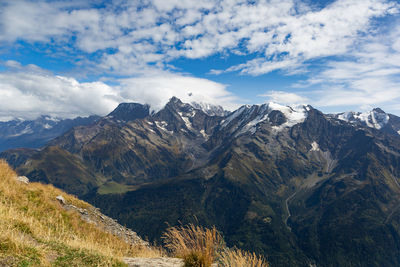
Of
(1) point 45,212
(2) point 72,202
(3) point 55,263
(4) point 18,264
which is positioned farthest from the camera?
(2) point 72,202

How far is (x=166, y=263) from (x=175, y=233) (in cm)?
119

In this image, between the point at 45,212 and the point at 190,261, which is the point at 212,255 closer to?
the point at 190,261

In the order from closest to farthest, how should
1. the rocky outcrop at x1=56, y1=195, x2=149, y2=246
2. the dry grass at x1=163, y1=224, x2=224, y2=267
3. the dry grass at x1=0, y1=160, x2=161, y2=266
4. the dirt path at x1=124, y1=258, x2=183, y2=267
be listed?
the dry grass at x1=0, y1=160, x2=161, y2=266
the dry grass at x1=163, y1=224, x2=224, y2=267
the dirt path at x1=124, y1=258, x2=183, y2=267
the rocky outcrop at x1=56, y1=195, x2=149, y2=246

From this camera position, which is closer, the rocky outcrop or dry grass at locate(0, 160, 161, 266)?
dry grass at locate(0, 160, 161, 266)

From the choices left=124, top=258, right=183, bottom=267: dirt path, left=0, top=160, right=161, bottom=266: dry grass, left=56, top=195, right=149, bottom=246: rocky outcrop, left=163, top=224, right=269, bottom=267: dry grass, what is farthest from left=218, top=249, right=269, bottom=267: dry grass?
left=56, top=195, right=149, bottom=246: rocky outcrop

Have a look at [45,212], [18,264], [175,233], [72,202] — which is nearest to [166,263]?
[175,233]

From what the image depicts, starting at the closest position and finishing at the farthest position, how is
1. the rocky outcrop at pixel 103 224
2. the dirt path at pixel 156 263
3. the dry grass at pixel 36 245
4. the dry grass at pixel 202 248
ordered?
the dry grass at pixel 36 245
the dry grass at pixel 202 248
the dirt path at pixel 156 263
the rocky outcrop at pixel 103 224

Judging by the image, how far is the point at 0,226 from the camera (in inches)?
293

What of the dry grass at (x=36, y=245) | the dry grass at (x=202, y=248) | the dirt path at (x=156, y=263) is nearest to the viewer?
the dry grass at (x=36, y=245)

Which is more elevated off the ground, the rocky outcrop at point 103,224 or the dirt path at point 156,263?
the dirt path at point 156,263

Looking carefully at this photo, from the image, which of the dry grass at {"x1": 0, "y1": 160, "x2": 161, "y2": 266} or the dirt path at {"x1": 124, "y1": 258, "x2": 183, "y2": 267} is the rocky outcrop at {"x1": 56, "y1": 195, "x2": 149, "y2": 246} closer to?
the dry grass at {"x1": 0, "y1": 160, "x2": 161, "y2": 266}

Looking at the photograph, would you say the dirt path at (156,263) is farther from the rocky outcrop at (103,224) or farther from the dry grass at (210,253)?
the rocky outcrop at (103,224)

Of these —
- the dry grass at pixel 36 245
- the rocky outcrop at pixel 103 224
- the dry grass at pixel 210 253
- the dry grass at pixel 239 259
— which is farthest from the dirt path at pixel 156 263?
the rocky outcrop at pixel 103 224

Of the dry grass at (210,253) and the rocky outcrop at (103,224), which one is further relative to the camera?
the rocky outcrop at (103,224)
